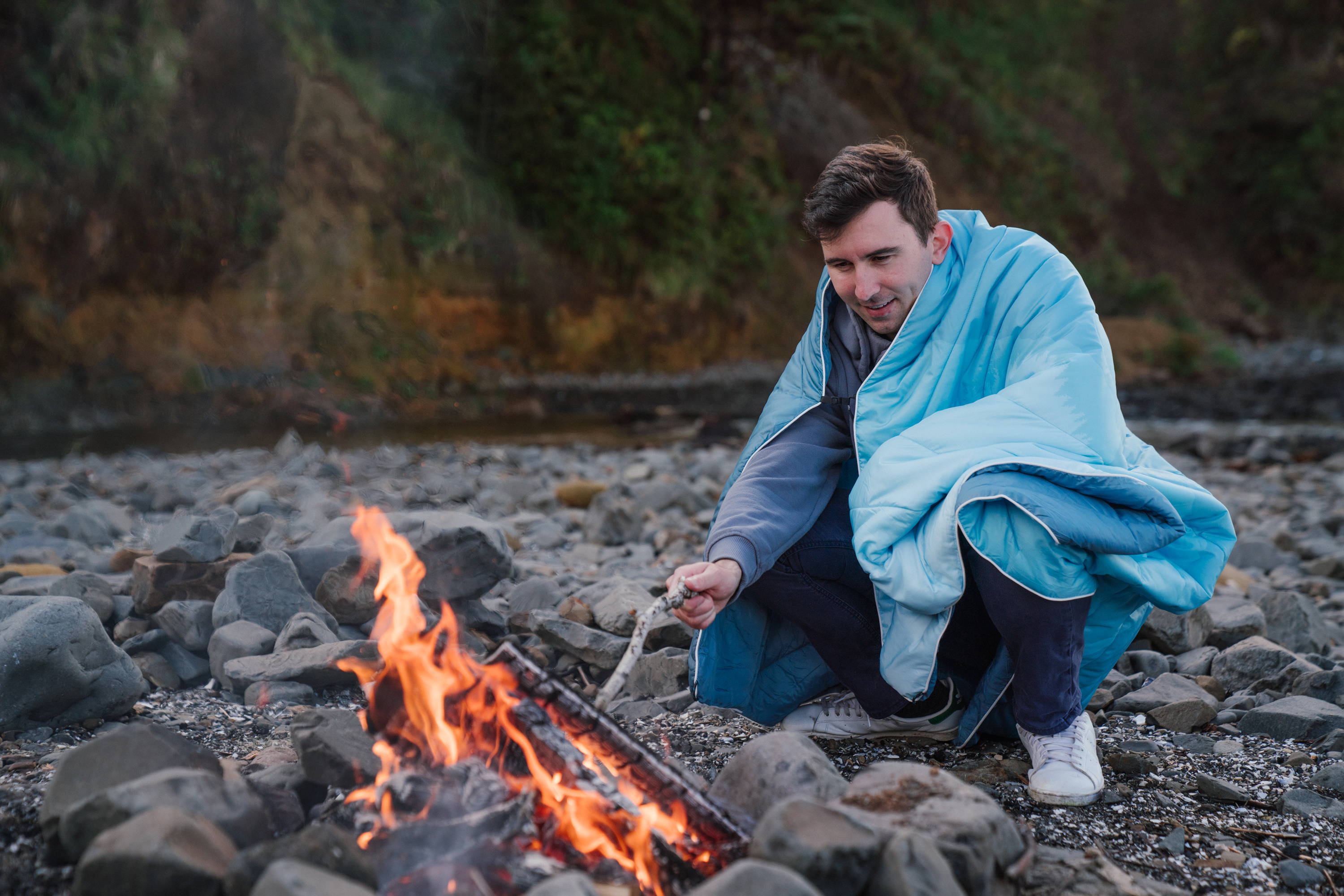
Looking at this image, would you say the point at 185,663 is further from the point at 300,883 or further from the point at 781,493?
the point at 781,493

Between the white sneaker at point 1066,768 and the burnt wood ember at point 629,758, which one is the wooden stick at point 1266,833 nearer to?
the white sneaker at point 1066,768

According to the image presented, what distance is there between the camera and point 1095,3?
29469mm

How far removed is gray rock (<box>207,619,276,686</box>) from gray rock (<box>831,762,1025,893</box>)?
1976 millimetres

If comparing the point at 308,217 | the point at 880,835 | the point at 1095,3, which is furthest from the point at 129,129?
the point at 1095,3

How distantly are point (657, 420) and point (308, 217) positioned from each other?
5.93 m

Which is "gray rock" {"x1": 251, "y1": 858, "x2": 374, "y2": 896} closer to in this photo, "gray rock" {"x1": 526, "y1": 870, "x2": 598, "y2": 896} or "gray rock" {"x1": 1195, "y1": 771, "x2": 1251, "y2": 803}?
"gray rock" {"x1": 526, "y1": 870, "x2": 598, "y2": 896}

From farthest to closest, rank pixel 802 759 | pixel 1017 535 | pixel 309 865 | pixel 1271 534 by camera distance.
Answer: pixel 1271 534, pixel 1017 535, pixel 802 759, pixel 309 865

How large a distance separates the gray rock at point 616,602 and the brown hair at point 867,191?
145cm

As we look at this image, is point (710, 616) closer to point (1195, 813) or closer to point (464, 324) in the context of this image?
point (1195, 813)

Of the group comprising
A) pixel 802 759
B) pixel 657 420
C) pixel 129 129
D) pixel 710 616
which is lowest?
pixel 657 420

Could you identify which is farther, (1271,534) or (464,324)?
(464,324)

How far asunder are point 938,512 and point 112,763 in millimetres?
1780

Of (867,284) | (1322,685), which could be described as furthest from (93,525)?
(1322,685)

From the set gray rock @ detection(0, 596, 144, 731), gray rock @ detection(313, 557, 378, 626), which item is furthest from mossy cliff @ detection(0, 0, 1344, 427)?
gray rock @ detection(0, 596, 144, 731)
